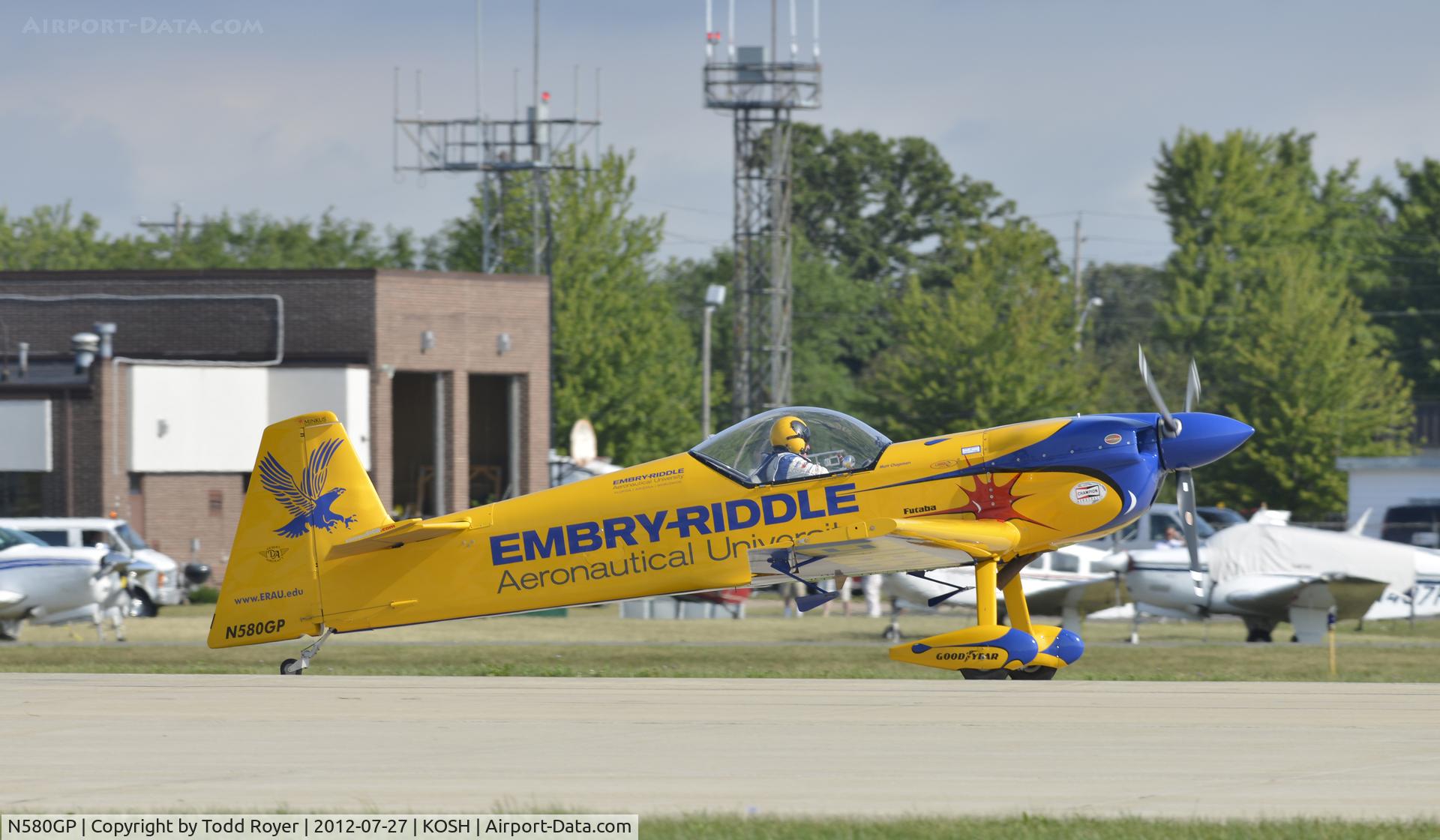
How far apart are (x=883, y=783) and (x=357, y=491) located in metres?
6.78

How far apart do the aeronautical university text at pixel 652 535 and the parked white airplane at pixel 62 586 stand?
11733 mm

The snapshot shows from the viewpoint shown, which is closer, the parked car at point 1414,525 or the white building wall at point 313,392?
the parked car at point 1414,525

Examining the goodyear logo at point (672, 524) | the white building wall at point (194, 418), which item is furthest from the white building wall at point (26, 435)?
the goodyear logo at point (672, 524)

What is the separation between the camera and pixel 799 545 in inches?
548

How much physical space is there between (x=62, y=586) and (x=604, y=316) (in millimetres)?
35180

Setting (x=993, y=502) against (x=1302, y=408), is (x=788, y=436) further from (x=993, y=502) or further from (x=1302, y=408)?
(x=1302, y=408)

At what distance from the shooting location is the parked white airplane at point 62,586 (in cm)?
2364

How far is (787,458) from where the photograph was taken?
14078 mm

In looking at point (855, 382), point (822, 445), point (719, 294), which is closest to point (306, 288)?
point (719, 294)

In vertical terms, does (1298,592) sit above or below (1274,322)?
below

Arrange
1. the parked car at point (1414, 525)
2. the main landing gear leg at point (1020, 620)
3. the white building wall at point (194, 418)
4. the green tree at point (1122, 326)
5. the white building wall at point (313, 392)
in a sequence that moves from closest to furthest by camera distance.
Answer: the main landing gear leg at point (1020, 620), the white building wall at point (194, 418), the parked car at point (1414, 525), the white building wall at point (313, 392), the green tree at point (1122, 326)

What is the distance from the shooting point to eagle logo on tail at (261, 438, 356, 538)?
14.4 m

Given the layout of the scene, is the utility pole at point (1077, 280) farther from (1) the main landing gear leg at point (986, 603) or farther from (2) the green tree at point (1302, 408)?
(1) the main landing gear leg at point (986, 603)

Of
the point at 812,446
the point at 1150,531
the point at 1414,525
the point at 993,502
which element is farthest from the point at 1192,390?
the point at 1414,525
